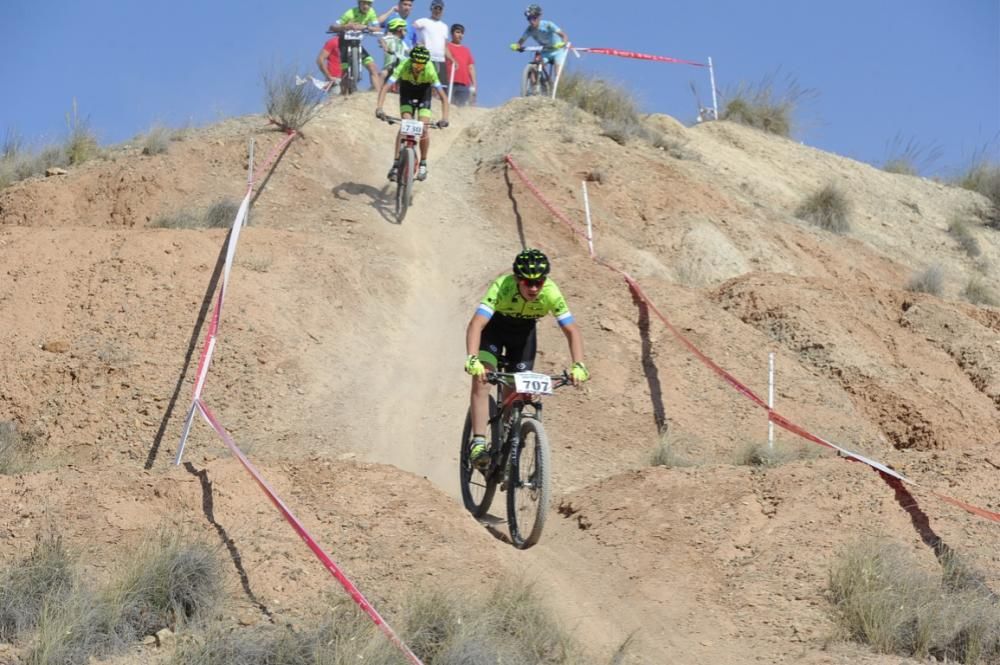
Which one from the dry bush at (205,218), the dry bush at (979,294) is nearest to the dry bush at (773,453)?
the dry bush at (205,218)

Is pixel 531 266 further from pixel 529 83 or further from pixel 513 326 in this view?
pixel 529 83

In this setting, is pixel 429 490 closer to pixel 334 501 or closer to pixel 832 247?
pixel 334 501

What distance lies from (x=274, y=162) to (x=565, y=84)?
6.50 meters

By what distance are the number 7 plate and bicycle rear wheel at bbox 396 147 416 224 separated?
26cm

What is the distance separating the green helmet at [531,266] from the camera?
7.91 metres

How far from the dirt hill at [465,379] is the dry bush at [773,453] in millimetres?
155

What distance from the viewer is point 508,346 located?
8414 millimetres

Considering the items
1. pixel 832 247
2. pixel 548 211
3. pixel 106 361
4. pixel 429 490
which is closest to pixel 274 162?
pixel 548 211

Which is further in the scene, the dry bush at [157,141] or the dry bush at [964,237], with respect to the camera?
the dry bush at [964,237]

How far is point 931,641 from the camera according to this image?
255 inches

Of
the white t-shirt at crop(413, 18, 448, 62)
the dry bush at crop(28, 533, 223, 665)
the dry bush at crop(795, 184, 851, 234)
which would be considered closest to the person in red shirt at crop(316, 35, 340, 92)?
the white t-shirt at crop(413, 18, 448, 62)

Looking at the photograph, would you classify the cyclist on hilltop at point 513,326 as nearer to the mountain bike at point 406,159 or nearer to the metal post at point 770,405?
the metal post at point 770,405

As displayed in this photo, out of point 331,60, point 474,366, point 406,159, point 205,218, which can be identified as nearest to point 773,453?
point 474,366

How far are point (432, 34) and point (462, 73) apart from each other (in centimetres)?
199
